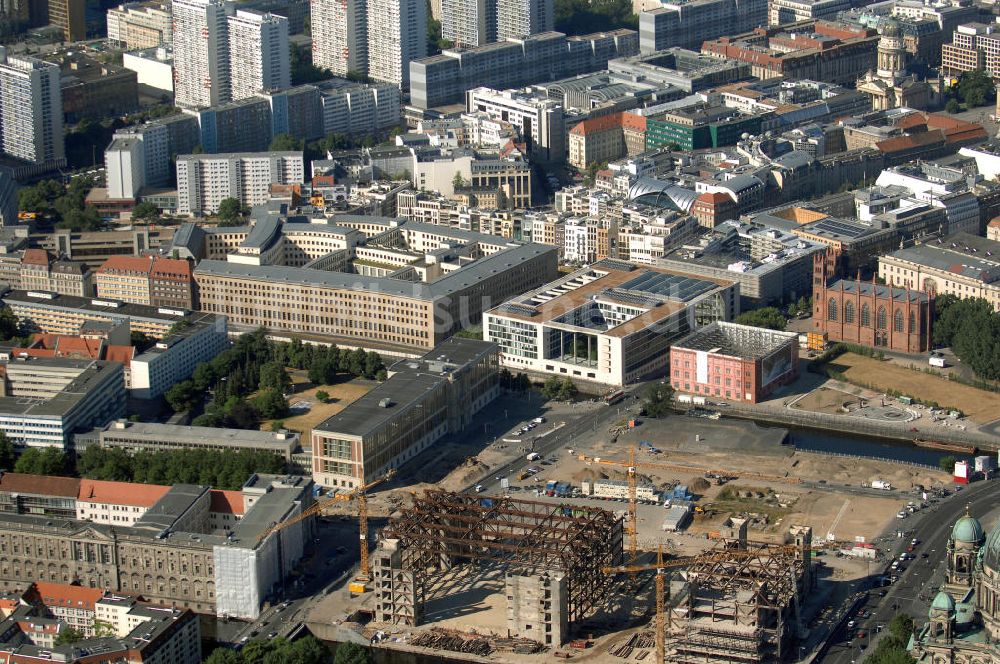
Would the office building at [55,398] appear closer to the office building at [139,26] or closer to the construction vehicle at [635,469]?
the construction vehicle at [635,469]

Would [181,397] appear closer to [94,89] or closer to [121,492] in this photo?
[121,492]

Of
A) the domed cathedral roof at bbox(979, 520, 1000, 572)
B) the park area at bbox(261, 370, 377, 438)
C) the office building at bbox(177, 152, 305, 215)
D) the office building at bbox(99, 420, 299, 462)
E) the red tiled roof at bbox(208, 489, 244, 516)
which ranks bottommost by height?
the park area at bbox(261, 370, 377, 438)

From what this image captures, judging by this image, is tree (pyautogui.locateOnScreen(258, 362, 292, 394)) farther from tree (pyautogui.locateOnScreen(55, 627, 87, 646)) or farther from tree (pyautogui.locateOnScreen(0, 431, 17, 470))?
tree (pyautogui.locateOnScreen(55, 627, 87, 646))

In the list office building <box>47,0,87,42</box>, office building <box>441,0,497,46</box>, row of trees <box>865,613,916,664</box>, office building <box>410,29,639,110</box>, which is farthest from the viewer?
office building <box>47,0,87,42</box>

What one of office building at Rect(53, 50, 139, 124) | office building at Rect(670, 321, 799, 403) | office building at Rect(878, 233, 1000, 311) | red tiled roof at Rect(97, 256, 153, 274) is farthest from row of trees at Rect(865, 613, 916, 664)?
office building at Rect(53, 50, 139, 124)

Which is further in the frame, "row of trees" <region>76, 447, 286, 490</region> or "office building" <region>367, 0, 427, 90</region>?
"office building" <region>367, 0, 427, 90</region>

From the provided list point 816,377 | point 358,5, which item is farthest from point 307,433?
point 358,5

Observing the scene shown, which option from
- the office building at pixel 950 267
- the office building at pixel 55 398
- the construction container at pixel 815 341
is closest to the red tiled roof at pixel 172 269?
the office building at pixel 55 398
